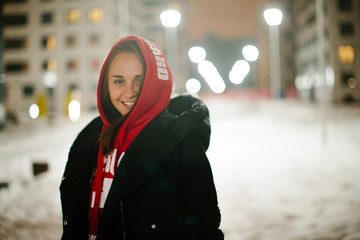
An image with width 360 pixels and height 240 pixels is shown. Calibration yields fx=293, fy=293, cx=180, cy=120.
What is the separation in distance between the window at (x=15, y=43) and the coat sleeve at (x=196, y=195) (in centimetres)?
5763

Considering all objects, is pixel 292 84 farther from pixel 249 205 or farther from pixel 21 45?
pixel 249 205

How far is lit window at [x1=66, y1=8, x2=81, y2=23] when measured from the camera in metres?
47.1

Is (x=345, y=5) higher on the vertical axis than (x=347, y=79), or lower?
higher

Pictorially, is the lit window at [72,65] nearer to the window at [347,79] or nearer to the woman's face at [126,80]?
the window at [347,79]

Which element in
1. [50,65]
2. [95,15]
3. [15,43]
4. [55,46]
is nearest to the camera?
[95,15]

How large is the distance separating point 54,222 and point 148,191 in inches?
141

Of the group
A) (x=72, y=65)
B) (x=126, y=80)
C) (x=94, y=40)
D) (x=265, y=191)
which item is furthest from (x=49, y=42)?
(x=126, y=80)

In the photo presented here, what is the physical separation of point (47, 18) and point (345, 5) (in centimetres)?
4618

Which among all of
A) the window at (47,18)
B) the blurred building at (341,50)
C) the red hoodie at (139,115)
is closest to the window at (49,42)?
the window at (47,18)

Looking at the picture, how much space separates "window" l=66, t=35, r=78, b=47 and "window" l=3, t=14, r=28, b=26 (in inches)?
382

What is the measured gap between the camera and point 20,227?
438cm

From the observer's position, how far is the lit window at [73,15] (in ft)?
154

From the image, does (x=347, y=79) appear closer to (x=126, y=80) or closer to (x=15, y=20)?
(x=126, y=80)

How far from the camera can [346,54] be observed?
40500mm
